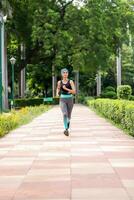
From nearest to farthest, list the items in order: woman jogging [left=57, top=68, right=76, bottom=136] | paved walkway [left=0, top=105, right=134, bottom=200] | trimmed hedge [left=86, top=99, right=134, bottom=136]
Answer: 1. paved walkway [left=0, top=105, right=134, bottom=200]
2. woman jogging [left=57, top=68, right=76, bottom=136]
3. trimmed hedge [left=86, top=99, right=134, bottom=136]

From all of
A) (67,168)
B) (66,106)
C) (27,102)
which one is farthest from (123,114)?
(27,102)

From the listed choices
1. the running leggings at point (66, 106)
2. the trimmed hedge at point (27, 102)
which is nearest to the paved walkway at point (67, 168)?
the running leggings at point (66, 106)

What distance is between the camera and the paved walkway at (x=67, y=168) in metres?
7.34

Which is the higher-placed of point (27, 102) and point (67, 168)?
point (67, 168)

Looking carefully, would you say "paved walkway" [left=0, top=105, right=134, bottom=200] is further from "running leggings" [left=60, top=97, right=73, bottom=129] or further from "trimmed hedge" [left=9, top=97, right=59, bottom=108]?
"trimmed hedge" [left=9, top=97, right=59, bottom=108]

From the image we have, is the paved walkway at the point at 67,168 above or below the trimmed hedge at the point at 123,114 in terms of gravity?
below

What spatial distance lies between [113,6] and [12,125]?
1245 inches

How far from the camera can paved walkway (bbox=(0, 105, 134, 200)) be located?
7.34m

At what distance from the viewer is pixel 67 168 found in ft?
31.0

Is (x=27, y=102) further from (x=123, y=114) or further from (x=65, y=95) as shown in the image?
(x=65, y=95)

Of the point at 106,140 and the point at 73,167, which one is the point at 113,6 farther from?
the point at 73,167

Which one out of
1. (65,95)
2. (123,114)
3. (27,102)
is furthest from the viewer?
(27,102)

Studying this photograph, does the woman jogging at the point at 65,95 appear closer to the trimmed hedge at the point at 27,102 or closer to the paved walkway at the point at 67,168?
the paved walkway at the point at 67,168

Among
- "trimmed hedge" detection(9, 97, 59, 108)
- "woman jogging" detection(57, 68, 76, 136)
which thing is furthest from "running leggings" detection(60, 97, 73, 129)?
"trimmed hedge" detection(9, 97, 59, 108)
